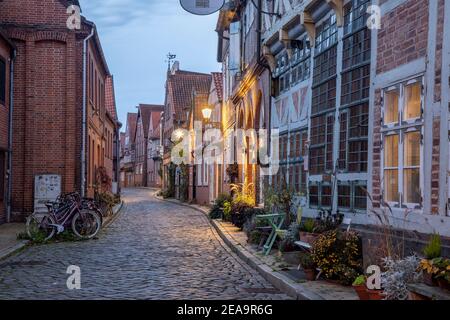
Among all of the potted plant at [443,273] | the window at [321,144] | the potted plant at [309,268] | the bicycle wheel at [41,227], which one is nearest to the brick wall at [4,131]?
the bicycle wheel at [41,227]

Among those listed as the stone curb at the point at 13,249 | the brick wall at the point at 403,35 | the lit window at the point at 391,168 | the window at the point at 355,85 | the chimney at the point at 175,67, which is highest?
the chimney at the point at 175,67

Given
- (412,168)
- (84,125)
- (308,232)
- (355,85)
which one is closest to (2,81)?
(84,125)

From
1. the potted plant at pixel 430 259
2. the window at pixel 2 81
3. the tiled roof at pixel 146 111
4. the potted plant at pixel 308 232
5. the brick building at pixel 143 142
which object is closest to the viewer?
the potted plant at pixel 430 259

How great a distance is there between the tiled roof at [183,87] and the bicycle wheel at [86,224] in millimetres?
34302

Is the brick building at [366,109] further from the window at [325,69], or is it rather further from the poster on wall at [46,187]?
the poster on wall at [46,187]

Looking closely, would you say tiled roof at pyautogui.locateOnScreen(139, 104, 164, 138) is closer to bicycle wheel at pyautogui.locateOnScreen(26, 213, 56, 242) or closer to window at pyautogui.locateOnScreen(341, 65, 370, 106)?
bicycle wheel at pyautogui.locateOnScreen(26, 213, 56, 242)

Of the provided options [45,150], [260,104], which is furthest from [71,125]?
[260,104]

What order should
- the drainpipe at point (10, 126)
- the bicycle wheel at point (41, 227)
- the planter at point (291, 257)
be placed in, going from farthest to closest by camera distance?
1. the drainpipe at point (10, 126)
2. the bicycle wheel at point (41, 227)
3. the planter at point (291, 257)

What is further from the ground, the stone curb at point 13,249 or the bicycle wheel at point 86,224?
the bicycle wheel at point 86,224

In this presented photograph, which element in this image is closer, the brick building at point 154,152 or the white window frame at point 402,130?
the white window frame at point 402,130

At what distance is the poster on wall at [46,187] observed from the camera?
19.7 m

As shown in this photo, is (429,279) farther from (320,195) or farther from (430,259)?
(320,195)
